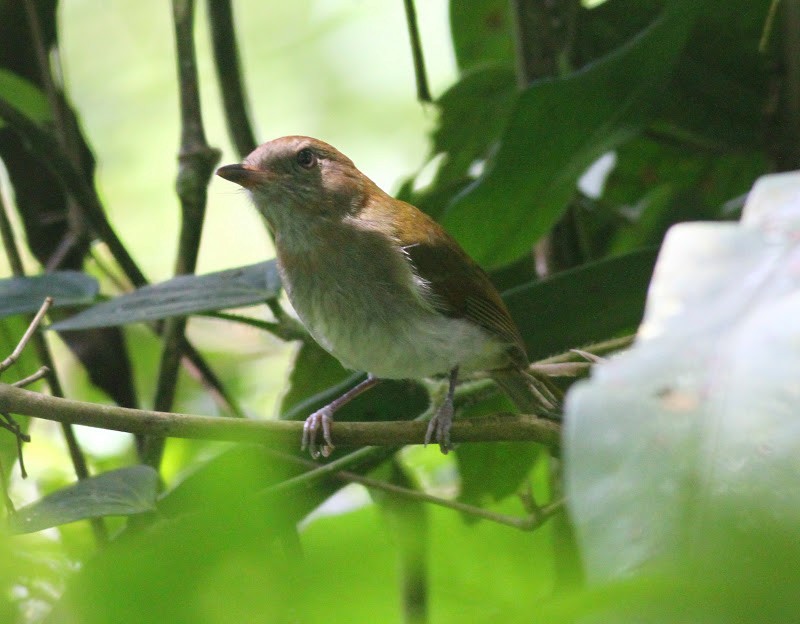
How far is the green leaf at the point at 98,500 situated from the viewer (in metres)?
1.49

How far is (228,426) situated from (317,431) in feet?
1.58

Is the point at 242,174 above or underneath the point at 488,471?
above

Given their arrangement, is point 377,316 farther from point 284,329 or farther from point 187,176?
point 187,176

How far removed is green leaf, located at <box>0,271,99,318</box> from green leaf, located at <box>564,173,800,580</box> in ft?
5.09

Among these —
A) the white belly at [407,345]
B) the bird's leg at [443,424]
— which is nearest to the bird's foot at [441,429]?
the bird's leg at [443,424]

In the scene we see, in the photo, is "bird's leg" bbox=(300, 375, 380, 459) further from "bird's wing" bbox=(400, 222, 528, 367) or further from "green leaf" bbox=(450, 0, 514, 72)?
"green leaf" bbox=(450, 0, 514, 72)

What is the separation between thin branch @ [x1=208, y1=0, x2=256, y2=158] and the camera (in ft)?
8.41

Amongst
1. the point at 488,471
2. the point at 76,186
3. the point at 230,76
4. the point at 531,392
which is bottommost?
the point at 488,471

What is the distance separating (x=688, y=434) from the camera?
1.95 feet

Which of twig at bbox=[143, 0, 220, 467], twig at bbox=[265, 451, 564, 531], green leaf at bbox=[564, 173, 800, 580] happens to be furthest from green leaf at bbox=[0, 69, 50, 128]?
green leaf at bbox=[564, 173, 800, 580]

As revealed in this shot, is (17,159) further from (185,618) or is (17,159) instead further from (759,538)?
(759,538)

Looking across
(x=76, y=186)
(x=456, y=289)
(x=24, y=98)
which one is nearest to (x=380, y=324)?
(x=456, y=289)

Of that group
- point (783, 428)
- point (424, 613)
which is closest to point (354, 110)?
point (424, 613)

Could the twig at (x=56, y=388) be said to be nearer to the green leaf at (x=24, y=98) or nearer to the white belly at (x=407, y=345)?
the green leaf at (x=24, y=98)
